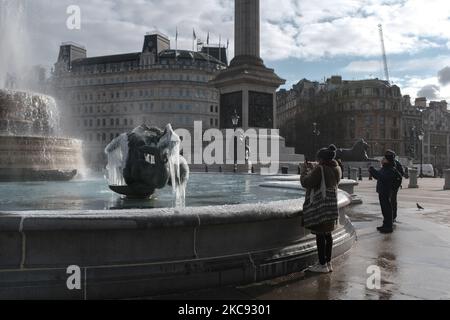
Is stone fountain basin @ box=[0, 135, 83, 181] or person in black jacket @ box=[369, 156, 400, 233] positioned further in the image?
stone fountain basin @ box=[0, 135, 83, 181]

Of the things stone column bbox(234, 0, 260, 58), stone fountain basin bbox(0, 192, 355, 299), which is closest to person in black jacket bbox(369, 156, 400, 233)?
stone fountain basin bbox(0, 192, 355, 299)

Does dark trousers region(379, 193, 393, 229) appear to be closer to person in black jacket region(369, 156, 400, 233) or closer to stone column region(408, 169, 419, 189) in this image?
person in black jacket region(369, 156, 400, 233)

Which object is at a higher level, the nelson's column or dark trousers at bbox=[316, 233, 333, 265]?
the nelson's column

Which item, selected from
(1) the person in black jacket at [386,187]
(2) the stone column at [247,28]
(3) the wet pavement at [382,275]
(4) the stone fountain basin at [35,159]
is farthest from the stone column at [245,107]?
(3) the wet pavement at [382,275]

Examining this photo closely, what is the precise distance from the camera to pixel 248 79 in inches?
1515

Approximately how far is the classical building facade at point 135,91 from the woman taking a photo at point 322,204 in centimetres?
9364

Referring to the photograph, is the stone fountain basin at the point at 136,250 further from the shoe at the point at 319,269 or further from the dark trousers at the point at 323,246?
the dark trousers at the point at 323,246

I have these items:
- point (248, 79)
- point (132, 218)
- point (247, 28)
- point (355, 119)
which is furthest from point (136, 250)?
point (355, 119)

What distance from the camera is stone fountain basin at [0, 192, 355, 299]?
14.6ft

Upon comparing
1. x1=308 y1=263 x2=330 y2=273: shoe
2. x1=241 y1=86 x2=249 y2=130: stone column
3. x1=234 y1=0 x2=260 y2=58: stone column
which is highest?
x1=234 y1=0 x2=260 y2=58: stone column

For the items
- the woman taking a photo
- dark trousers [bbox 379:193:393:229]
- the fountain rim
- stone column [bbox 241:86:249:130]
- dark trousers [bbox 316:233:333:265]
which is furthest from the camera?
stone column [bbox 241:86:249:130]

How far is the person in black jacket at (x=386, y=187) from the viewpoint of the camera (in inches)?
381

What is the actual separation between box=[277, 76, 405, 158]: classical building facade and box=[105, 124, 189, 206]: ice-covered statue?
90.5 metres

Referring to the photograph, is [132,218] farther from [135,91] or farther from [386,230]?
[135,91]
